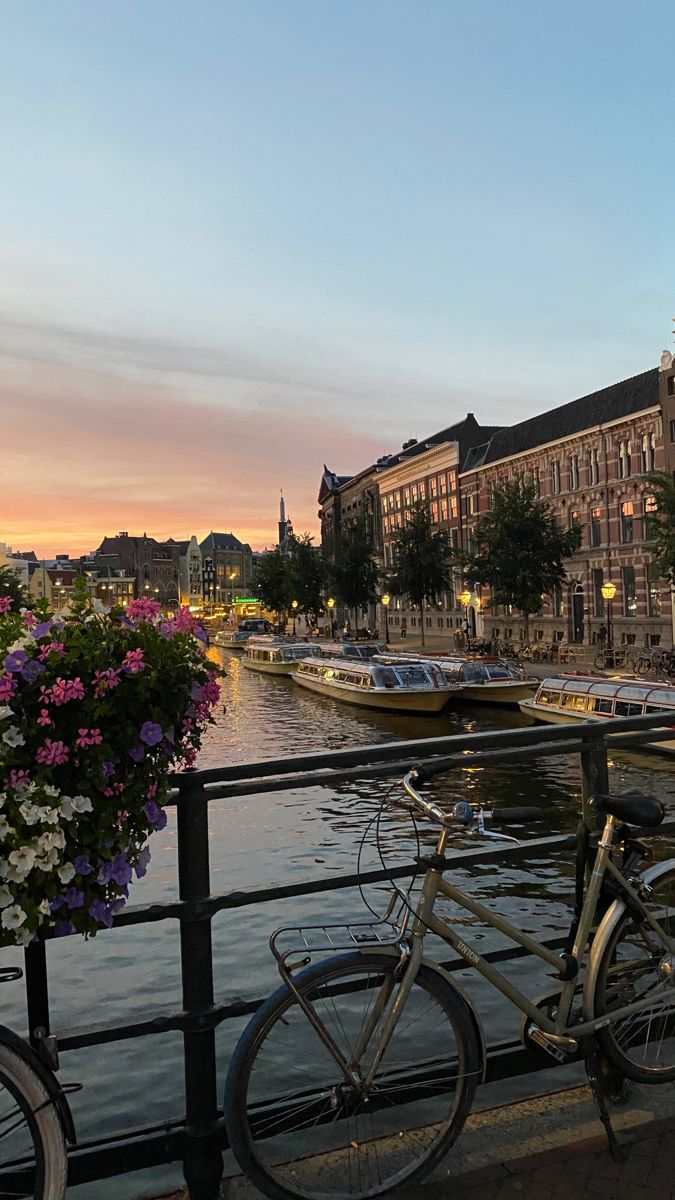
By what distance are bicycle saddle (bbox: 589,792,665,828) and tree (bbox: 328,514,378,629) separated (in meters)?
67.9

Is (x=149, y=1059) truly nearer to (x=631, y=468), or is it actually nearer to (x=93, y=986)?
(x=93, y=986)

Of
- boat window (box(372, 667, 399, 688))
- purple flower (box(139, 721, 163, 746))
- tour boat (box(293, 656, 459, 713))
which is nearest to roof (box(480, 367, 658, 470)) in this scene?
tour boat (box(293, 656, 459, 713))

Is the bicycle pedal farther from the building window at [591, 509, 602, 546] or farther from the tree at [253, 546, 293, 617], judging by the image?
the tree at [253, 546, 293, 617]

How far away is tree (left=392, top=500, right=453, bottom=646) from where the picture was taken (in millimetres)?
55406

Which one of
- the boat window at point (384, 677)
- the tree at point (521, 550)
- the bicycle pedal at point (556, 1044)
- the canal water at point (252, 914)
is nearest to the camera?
the bicycle pedal at point (556, 1044)

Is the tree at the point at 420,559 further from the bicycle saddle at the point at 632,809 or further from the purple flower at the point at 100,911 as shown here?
the purple flower at the point at 100,911

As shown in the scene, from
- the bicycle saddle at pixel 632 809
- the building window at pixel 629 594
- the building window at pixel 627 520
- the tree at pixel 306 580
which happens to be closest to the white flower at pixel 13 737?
the bicycle saddle at pixel 632 809

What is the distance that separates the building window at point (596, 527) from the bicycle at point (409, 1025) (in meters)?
50.5

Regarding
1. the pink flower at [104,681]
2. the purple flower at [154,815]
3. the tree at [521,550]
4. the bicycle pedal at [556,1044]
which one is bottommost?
the bicycle pedal at [556,1044]

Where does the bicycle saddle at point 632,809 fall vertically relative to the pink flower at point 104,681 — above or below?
below

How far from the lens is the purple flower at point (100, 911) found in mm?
2840

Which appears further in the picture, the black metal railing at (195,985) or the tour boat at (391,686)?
the tour boat at (391,686)

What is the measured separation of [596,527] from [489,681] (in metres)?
21.8

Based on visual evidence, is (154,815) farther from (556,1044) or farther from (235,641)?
(235,641)
